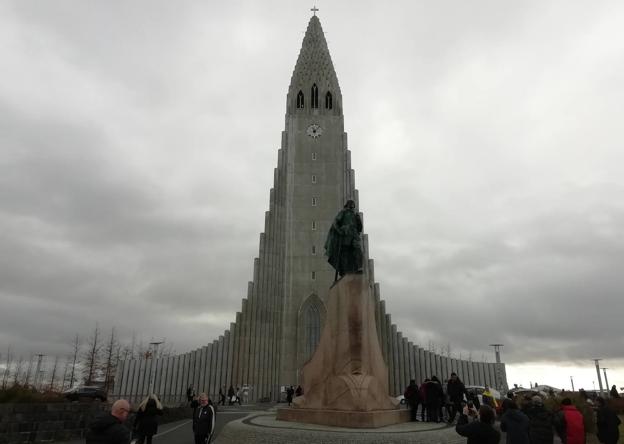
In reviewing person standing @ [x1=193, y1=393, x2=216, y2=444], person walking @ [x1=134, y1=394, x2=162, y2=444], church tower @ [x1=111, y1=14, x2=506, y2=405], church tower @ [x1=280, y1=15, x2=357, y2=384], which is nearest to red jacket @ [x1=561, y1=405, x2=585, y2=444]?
person standing @ [x1=193, y1=393, x2=216, y2=444]

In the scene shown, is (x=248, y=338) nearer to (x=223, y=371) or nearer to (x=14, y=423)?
(x=223, y=371)

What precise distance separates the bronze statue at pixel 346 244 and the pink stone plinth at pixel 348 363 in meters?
0.51

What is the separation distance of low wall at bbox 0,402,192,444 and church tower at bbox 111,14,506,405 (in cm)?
2171

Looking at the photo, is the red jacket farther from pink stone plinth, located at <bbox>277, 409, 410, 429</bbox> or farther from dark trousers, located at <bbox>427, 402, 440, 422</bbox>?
dark trousers, located at <bbox>427, 402, 440, 422</bbox>

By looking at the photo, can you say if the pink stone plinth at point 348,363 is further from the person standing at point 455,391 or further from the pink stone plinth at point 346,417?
the person standing at point 455,391

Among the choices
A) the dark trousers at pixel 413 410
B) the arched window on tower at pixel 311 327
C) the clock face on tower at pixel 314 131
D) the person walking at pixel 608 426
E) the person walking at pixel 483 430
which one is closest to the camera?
the person walking at pixel 483 430

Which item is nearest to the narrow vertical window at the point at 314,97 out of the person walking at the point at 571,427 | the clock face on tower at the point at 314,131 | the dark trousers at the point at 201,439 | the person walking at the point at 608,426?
the clock face on tower at the point at 314,131

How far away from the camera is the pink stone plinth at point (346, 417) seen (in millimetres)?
9266

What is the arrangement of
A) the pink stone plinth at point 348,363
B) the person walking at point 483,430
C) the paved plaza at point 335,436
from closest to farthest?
the person walking at point 483,430 < the paved plaza at point 335,436 < the pink stone plinth at point 348,363

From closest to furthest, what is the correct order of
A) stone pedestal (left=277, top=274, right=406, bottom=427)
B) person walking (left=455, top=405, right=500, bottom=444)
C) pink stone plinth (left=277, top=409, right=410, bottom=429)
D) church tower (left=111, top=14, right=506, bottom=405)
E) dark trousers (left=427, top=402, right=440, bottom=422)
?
person walking (left=455, top=405, right=500, bottom=444) < pink stone plinth (left=277, top=409, right=410, bottom=429) < stone pedestal (left=277, top=274, right=406, bottom=427) < dark trousers (left=427, top=402, right=440, bottom=422) < church tower (left=111, top=14, right=506, bottom=405)

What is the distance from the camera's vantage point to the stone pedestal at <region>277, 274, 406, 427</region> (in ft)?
32.6

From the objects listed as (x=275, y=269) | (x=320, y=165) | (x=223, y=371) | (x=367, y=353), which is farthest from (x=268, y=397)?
(x=367, y=353)

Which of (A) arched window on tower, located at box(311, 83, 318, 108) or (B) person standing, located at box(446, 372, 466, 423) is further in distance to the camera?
(A) arched window on tower, located at box(311, 83, 318, 108)

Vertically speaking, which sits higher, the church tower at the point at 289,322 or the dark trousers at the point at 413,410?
the church tower at the point at 289,322
